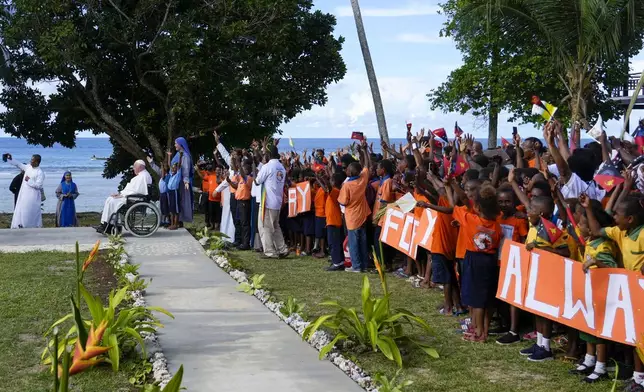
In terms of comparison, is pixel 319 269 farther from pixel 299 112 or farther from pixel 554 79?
pixel 554 79

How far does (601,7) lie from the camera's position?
14625 millimetres

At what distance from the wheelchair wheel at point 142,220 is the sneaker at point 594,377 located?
1045cm

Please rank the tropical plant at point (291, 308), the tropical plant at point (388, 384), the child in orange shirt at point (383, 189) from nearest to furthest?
the tropical plant at point (388, 384), the tropical plant at point (291, 308), the child in orange shirt at point (383, 189)

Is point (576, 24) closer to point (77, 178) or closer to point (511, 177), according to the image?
point (511, 177)

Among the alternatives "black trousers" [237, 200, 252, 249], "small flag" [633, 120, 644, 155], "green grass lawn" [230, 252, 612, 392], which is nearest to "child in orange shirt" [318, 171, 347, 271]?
"green grass lawn" [230, 252, 612, 392]

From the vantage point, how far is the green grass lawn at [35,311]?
6.62m

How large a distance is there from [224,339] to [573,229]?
3.16m

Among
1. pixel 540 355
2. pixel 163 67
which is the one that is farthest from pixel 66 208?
pixel 540 355

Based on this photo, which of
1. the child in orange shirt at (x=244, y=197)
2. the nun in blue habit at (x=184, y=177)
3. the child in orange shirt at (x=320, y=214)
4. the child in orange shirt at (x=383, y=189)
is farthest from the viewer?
the nun in blue habit at (x=184, y=177)

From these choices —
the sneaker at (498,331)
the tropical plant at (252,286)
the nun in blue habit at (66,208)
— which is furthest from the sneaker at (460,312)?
the nun in blue habit at (66,208)

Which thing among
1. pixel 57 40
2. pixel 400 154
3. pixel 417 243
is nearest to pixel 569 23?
pixel 400 154

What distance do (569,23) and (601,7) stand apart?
1.32 metres

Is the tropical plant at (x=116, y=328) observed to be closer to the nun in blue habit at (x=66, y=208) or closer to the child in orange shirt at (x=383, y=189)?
the child in orange shirt at (x=383, y=189)

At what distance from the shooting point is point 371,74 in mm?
19922
